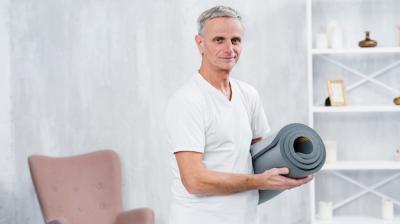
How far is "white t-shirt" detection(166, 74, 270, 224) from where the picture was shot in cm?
185

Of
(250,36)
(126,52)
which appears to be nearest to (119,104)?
(126,52)

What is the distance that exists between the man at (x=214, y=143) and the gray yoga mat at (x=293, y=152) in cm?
3

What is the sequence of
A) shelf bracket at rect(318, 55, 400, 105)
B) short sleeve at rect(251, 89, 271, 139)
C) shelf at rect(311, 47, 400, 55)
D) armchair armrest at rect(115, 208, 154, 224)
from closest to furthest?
1. short sleeve at rect(251, 89, 271, 139)
2. armchair armrest at rect(115, 208, 154, 224)
3. shelf at rect(311, 47, 400, 55)
4. shelf bracket at rect(318, 55, 400, 105)

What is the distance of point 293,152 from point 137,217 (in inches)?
66.2

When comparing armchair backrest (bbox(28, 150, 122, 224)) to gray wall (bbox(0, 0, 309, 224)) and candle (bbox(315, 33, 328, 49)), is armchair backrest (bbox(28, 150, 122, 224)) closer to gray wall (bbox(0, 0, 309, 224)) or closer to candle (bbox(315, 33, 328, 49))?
gray wall (bbox(0, 0, 309, 224))

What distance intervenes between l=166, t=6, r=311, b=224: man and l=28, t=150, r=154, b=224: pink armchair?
1.67 metres

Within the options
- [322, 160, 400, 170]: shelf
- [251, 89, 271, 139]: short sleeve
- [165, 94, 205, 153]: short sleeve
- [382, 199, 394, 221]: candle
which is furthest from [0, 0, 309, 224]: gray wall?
[165, 94, 205, 153]: short sleeve

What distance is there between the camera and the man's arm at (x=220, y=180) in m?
1.78

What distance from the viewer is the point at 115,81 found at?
3.82 meters

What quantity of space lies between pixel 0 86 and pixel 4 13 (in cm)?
47

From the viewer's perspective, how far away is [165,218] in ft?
12.6

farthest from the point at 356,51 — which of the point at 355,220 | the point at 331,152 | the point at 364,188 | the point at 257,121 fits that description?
the point at 257,121

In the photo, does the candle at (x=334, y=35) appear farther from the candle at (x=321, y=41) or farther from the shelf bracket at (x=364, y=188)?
the shelf bracket at (x=364, y=188)

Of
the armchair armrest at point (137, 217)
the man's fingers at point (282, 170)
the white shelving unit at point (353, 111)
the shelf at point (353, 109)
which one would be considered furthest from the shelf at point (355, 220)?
the man's fingers at point (282, 170)
